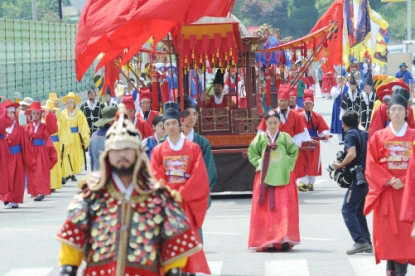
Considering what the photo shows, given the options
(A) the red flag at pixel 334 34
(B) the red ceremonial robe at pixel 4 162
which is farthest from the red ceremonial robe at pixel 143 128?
(A) the red flag at pixel 334 34

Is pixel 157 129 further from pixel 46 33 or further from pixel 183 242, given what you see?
pixel 46 33

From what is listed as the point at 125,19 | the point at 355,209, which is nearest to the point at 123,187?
the point at 355,209

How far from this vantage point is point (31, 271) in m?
11.6

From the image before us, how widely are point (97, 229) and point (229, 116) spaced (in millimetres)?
12254

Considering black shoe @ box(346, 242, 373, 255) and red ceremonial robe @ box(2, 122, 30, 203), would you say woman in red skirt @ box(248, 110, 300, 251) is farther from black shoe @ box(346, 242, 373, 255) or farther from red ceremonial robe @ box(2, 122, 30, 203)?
red ceremonial robe @ box(2, 122, 30, 203)

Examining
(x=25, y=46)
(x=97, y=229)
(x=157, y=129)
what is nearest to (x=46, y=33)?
(x=25, y=46)

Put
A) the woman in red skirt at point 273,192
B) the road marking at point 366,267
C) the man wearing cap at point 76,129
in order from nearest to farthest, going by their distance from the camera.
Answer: the road marking at point 366,267 → the woman in red skirt at point 273,192 → the man wearing cap at point 76,129

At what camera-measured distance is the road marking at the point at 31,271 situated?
1147 cm

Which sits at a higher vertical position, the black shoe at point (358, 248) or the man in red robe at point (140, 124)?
the man in red robe at point (140, 124)

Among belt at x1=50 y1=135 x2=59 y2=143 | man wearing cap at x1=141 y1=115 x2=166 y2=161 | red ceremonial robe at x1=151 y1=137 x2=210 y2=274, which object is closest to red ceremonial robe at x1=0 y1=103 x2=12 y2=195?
belt at x1=50 y1=135 x2=59 y2=143

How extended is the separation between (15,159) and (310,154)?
4.89 m

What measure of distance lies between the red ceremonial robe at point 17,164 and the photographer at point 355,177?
26.4 feet

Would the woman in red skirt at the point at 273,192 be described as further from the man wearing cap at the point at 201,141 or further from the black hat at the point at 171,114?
the black hat at the point at 171,114

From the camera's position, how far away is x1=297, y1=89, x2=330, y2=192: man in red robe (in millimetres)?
19203
